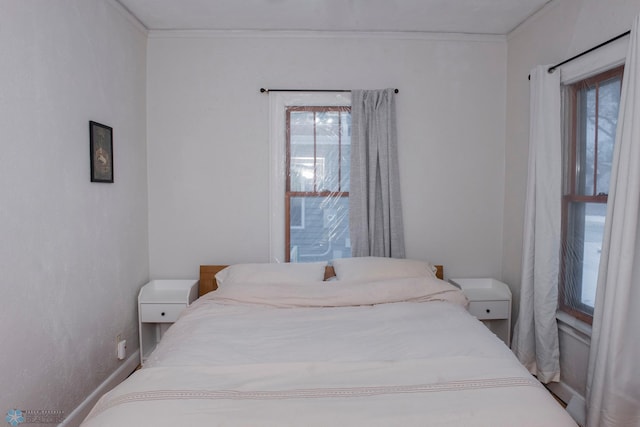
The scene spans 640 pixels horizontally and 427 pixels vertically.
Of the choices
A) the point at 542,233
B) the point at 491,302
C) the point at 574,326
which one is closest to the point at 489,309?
the point at 491,302

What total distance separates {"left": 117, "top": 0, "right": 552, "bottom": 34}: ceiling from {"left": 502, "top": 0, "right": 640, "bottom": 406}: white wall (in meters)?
0.15

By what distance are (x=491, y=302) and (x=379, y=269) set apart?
0.89 meters

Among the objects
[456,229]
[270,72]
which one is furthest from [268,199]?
[456,229]

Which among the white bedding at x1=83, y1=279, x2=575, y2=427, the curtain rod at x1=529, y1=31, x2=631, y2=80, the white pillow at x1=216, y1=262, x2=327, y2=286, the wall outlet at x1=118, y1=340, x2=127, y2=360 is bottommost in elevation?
the wall outlet at x1=118, y1=340, x2=127, y2=360

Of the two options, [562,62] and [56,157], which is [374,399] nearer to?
[56,157]

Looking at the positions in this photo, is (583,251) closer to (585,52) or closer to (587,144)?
(587,144)

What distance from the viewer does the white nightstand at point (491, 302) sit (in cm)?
298

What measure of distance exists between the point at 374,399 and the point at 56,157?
1.92 metres

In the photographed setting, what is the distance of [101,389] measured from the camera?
8.32 ft

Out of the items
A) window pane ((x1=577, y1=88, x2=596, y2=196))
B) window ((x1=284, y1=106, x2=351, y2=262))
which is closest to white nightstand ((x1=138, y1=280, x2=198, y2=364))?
window ((x1=284, y1=106, x2=351, y2=262))

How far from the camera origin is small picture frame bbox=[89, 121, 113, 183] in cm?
239

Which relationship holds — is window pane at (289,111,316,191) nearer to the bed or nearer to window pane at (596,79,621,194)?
the bed

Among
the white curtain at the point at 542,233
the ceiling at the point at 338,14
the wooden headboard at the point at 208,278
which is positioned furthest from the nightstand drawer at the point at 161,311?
the white curtain at the point at 542,233

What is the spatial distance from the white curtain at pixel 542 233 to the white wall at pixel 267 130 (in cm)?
65
